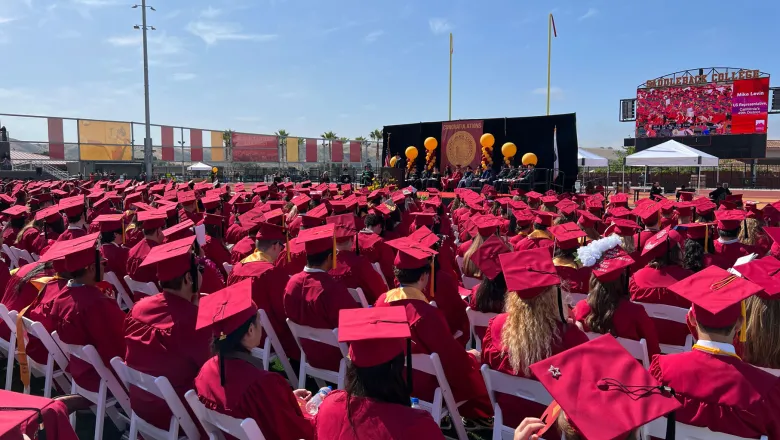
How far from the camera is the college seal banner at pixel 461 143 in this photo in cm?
2203

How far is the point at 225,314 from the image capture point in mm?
2066

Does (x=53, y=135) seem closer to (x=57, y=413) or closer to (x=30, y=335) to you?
(x=30, y=335)

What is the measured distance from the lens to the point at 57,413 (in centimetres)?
131

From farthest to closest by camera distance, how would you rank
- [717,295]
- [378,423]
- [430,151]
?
[430,151]
[717,295]
[378,423]

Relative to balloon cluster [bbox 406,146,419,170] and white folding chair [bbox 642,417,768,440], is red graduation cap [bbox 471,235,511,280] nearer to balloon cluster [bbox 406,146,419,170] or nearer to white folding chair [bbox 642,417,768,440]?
white folding chair [bbox 642,417,768,440]

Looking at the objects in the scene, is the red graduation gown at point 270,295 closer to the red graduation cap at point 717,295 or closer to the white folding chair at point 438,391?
the white folding chair at point 438,391

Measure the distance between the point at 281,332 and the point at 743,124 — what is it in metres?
41.4

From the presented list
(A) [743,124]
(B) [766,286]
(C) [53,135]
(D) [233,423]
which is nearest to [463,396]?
(D) [233,423]

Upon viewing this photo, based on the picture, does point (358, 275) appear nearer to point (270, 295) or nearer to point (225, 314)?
point (270, 295)

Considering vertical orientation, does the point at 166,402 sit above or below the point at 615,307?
below

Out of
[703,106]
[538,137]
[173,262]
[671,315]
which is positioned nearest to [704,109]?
[703,106]

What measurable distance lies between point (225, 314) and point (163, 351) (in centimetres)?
71

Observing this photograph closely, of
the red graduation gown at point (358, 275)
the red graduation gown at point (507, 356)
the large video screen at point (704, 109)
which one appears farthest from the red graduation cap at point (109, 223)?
the large video screen at point (704, 109)

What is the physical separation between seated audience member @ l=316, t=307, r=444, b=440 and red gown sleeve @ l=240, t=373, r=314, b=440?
334mm
